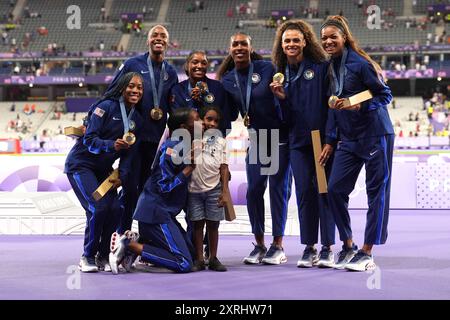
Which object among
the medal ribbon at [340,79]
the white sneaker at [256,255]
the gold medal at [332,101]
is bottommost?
the white sneaker at [256,255]

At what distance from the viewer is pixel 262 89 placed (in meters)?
6.29

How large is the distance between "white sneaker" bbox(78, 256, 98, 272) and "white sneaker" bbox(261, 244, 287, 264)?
156 centimetres

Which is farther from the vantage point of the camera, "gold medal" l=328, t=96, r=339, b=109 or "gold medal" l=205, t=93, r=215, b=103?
"gold medal" l=205, t=93, r=215, b=103

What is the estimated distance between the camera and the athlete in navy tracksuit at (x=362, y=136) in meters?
5.80

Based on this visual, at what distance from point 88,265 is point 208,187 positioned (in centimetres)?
125

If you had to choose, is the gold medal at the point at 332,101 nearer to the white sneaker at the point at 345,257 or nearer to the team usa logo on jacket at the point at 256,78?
the team usa logo on jacket at the point at 256,78

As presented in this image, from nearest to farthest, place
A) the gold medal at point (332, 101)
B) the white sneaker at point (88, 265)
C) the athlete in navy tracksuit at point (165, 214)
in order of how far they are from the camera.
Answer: the gold medal at point (332, 101), the athlete in navy tracksuit at point (165, 214), the white sneaker at point (88, 265)

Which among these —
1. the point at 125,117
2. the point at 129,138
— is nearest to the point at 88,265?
the point at 129,138

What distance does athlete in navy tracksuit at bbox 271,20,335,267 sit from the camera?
6.05m

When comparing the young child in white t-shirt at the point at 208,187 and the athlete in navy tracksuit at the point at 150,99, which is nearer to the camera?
the young child in white t-shirt at the point at 208,187

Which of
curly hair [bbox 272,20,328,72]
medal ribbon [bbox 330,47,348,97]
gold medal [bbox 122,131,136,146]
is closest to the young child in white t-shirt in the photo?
gold medal [bbox 122,131,136,146]

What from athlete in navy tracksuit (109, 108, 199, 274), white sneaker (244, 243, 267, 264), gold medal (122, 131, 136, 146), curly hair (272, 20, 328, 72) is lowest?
white sneaker (244, 243, 267, 264)

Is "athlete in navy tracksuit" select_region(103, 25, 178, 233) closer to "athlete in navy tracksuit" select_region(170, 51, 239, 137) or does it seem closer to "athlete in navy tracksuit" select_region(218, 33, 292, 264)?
"athlete in navy tracksuit" select_region(170, 51, 239, 137)

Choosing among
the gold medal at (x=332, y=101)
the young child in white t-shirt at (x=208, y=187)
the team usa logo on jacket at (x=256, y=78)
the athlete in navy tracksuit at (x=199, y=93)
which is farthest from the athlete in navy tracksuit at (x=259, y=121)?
the gold medal at (x=332, y=101)
